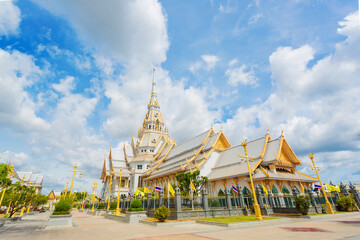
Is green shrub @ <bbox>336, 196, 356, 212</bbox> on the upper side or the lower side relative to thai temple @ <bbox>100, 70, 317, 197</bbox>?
lower

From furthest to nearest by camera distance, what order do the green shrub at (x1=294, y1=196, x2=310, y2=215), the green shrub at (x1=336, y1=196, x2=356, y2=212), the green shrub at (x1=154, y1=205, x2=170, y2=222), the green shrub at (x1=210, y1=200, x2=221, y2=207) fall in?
1. the green shrub at (x1=210, y1=200, x2=221, y2=207)
2. the green shrub at (x1=336, y1=196, x2=356, y2=212)
3. the green shrub at (x1=294, y1=196, x2=310, y2=215)
4. the green shrub at (x1=154, y1=205, x2=170, y2=222)

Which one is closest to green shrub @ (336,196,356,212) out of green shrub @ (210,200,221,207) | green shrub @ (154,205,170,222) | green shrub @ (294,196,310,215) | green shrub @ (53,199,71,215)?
green shrub @ (294,196,310,215)

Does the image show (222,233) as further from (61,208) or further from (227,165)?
(227,165)

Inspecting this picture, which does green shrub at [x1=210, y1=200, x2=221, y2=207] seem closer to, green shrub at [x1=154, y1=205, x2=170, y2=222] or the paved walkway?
green shrub at [x1=154, y1=205, x2=170, y2=222]

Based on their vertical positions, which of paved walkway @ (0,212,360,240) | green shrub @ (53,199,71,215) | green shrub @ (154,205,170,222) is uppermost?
green shrub @ (53,199,71,215)

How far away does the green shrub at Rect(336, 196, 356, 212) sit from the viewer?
17312 millimetres

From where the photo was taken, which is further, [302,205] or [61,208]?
[302,205]

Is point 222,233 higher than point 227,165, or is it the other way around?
point 227,165

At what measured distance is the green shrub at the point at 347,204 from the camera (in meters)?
17.3

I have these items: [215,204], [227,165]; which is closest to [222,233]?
[215,204]

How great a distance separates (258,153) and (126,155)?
36746 mm

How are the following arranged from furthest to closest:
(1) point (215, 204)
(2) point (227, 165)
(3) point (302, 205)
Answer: (2) point (227, 165) < (1) point (215, 204) < (3) point (302, 205)

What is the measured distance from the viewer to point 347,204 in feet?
57.1

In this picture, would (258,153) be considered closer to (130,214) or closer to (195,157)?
(195,157)
